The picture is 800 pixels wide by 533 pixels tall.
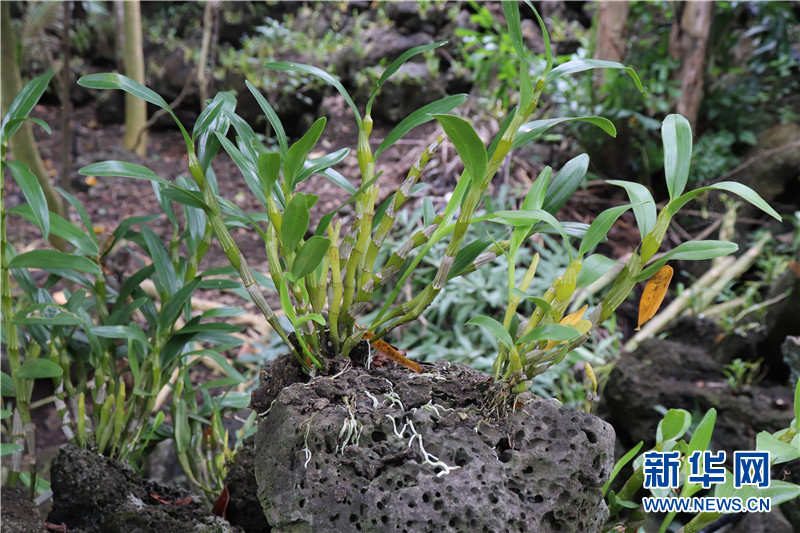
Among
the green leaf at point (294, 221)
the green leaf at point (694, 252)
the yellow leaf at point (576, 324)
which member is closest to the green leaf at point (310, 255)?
the green leaf at point (294, 221)

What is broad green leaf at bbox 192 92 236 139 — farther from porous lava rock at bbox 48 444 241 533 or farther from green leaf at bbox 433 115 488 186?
porous lava rock at bbox 48 444 241 533

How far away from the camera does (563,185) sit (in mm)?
1022

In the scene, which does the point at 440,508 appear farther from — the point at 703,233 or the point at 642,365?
the point at 703,233

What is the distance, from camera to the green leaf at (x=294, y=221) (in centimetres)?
84

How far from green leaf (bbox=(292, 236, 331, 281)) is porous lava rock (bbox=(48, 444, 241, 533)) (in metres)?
0.51

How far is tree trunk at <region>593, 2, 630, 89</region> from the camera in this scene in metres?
3.51

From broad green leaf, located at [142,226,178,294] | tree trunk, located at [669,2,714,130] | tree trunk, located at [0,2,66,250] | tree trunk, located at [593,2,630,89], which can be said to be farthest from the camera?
tree trunk, located at [593,2,630,89]

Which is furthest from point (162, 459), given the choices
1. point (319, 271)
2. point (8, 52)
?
point (8, 52)

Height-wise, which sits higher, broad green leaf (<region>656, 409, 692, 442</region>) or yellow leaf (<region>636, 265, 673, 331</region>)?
yellow leaf (<region>636, 265, 673, 331</region>)

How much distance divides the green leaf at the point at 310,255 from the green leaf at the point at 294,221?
0.10ft

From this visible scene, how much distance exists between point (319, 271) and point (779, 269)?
104 inches

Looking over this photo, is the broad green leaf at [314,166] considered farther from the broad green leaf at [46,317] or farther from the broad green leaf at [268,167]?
the broad green leaf at [46,317]

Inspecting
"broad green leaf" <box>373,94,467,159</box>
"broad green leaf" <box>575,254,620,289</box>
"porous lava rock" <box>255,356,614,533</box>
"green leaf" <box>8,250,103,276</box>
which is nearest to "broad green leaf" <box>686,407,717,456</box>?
"porous lava rock" <box>255,356,614,533</box>

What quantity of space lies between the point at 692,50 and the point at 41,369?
3514 mm
